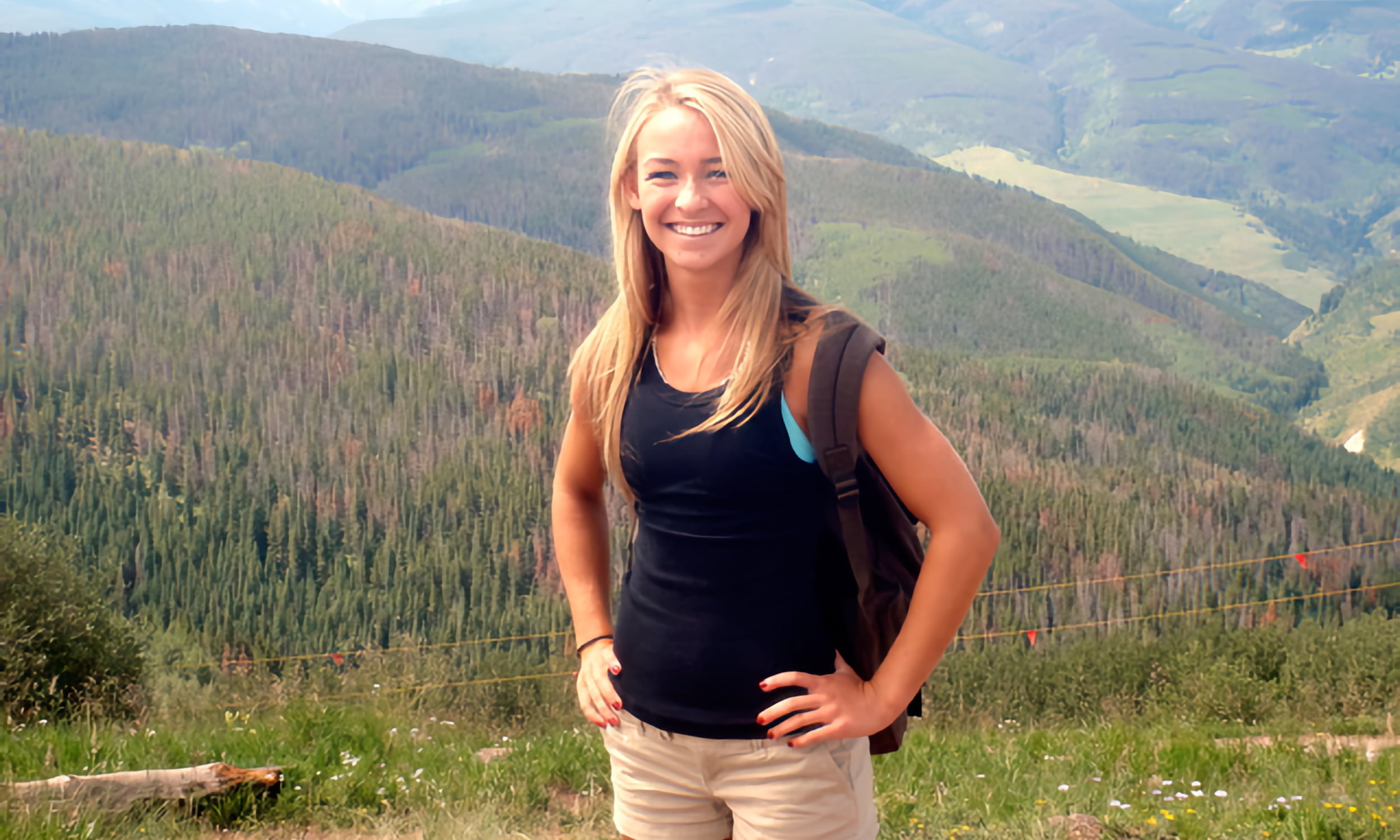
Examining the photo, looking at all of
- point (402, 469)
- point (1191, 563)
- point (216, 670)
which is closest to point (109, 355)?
point (402, 469)

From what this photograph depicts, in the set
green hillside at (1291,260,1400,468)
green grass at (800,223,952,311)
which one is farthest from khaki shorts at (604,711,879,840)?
green grass at (800,223,952,311)

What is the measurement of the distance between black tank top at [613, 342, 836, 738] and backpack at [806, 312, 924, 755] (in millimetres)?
62

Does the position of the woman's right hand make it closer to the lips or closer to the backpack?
the backpack

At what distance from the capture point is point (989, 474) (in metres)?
81.3

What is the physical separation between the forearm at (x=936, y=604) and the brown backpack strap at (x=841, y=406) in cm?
21

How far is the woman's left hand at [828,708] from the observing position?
106 inches

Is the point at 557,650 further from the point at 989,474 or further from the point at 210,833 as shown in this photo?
the point at 210,833

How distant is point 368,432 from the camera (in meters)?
84.6

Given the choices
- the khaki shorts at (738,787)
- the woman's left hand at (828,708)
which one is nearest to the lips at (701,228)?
the woman's left hand at (828,708)

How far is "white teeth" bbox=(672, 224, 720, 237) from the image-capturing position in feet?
9.27

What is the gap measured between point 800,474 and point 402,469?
263 feet

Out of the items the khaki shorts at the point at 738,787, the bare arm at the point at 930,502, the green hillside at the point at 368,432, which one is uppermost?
the bare arm at the point at 930,502

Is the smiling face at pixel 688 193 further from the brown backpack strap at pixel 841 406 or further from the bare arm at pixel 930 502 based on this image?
the bare arm at pixel 930 502

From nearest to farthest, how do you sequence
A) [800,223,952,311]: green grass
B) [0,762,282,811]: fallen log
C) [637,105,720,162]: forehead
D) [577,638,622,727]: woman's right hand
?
[637,105,720,162]: forehead
[577,638,622,727]: woman's right hand
[0,762,282,811]: fallen log
[800,223,952,311]: green grass
